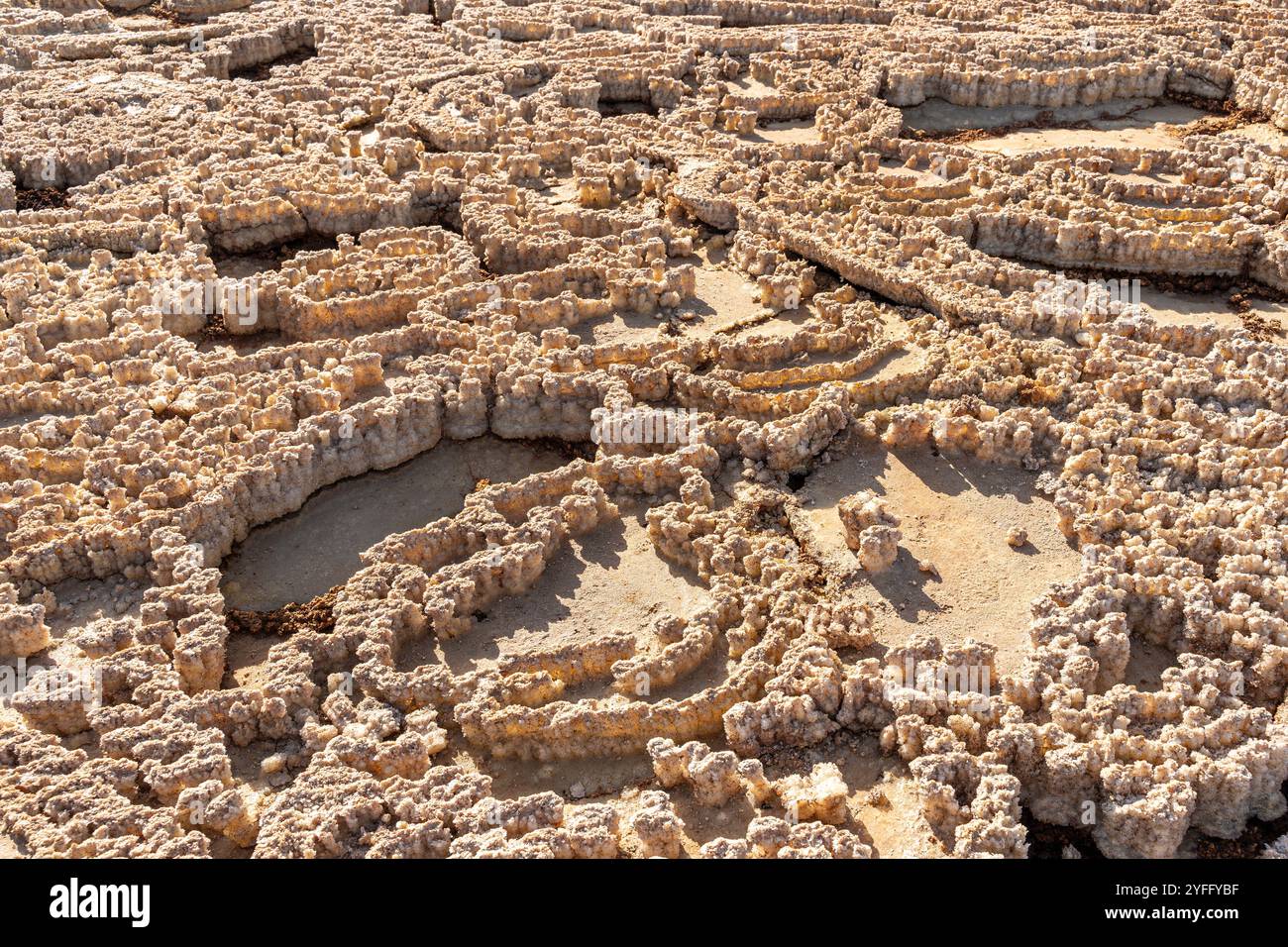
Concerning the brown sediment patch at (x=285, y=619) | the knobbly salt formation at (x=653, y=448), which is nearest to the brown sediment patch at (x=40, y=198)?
the knobbly salt formation at (x=653, y=448)

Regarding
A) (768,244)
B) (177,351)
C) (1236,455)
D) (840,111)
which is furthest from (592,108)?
(1236,455)

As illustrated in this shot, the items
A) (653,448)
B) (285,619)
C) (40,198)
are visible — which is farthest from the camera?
(40,198)

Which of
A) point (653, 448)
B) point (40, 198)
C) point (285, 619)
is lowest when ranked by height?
point (285, 619)

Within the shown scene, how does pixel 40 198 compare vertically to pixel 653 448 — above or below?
above

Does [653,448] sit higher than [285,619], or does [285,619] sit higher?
[653,448]

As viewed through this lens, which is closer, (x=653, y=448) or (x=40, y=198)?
(x=653, y=448)

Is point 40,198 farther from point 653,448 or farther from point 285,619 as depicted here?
point 653,448

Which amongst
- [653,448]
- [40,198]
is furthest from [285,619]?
[40,198]

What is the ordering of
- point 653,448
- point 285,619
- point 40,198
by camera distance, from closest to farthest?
point 285,619, point 653,448, point 40,198
